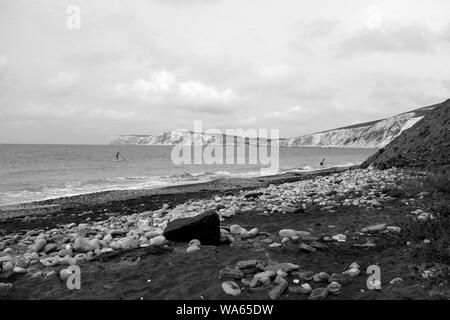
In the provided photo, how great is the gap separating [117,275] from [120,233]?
3.23 metres

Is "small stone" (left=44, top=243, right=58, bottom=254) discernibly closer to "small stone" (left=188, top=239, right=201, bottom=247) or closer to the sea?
"small stone" (left=188, top=239, right=201, bottom=247)

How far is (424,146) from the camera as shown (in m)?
19.7

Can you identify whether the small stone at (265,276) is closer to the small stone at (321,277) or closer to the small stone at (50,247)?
the small stone at (321,277)

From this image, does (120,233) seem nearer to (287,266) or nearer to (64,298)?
(64,298)

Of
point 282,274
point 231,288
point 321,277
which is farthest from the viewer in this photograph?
point 282,274

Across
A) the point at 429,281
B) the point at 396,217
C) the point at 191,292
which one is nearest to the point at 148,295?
the point at 191,292

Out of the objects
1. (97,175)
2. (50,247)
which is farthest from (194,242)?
(97,175)

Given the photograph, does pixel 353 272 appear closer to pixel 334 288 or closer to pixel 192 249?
pixel 334 288

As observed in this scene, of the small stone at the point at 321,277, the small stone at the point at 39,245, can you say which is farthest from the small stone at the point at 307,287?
the small stone at the point at 39,245

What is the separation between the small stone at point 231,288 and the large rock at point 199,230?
84.5 inches

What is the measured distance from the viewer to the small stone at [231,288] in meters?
4.88

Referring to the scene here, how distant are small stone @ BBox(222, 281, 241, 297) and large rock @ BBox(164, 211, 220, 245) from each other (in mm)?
2146

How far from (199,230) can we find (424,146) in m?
16.9
